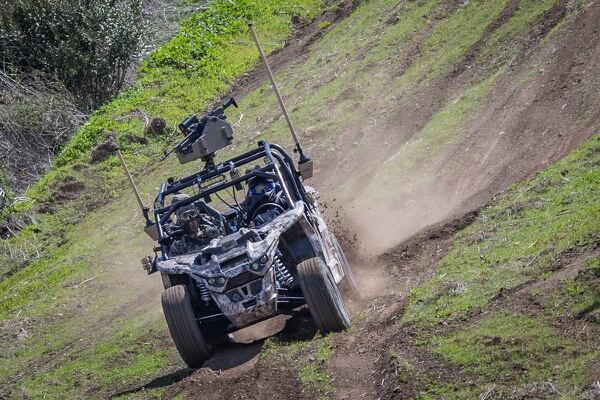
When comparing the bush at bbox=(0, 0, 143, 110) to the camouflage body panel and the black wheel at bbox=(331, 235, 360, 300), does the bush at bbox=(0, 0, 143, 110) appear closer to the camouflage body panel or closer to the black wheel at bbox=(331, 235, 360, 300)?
the black wheel at bbox=(331, 235, 360, 300)

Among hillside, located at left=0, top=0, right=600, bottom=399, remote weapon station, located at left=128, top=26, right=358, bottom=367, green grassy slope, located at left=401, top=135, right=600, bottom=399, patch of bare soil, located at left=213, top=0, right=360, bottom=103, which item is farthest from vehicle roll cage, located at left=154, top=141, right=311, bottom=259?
patch of bare soil, located at left=213, top=0, right=360, bottom=103

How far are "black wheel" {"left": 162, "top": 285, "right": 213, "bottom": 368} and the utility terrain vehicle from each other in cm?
1

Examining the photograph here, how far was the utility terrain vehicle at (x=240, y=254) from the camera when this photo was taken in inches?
428

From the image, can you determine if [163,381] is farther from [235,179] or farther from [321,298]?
[235,179]

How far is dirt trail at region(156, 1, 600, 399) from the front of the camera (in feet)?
31.9

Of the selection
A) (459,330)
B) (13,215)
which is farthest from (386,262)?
(13,215)

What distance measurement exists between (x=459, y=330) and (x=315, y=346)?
177 cm

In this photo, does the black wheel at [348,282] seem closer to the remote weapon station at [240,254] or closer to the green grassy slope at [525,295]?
the remote weapon station at [240,254]

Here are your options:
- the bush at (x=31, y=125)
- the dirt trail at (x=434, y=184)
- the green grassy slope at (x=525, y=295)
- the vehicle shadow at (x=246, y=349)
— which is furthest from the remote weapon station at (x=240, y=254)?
the bush at (x=31, y=125)

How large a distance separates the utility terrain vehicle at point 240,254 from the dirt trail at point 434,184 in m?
0.39

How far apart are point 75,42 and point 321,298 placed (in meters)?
21.2

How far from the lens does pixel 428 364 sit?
868cm

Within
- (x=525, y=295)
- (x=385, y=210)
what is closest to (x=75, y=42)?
(x=385, y=210)

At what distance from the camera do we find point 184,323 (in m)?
11.3
